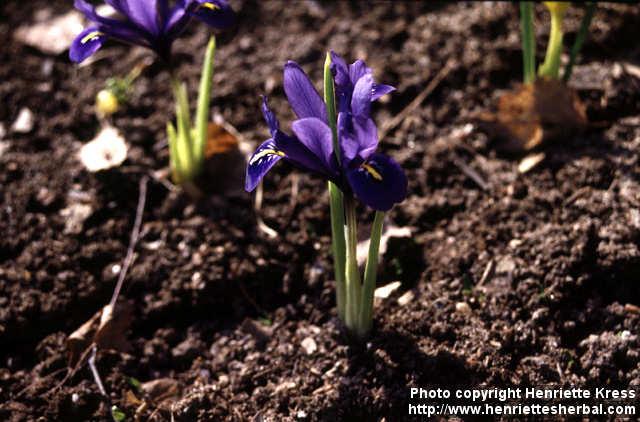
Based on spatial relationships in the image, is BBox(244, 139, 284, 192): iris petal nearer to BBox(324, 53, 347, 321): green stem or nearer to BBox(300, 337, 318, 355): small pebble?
BBox(324, 53, 347, 321): green stem

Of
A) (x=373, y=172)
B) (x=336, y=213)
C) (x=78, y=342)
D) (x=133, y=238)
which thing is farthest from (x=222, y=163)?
(x=373, y=172)

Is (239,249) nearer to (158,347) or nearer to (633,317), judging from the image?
(158,347)

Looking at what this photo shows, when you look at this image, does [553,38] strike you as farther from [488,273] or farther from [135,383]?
[135,383]

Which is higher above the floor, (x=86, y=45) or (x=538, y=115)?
(x=86, y=45)

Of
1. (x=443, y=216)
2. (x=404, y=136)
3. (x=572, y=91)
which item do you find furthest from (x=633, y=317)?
(x=404, y=136)

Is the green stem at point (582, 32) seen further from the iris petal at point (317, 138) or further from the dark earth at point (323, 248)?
the iris petal at point (317, 138)

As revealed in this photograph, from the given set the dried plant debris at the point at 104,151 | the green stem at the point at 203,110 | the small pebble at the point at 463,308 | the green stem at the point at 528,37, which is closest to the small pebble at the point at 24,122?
the dried plant debris at the point at 104,151

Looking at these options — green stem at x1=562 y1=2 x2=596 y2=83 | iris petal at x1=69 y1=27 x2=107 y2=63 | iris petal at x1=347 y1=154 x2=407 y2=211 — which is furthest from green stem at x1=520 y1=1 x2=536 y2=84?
iris petal at x1=69 y1=27 x2=107 y2=63
